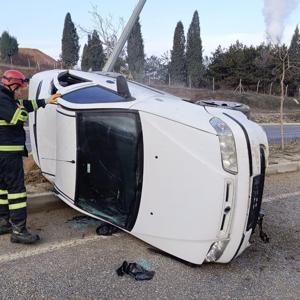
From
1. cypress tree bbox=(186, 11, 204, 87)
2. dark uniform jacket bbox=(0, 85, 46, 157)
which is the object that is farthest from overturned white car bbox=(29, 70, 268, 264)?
cypress tree bbox=(186, 11, 204, 87)

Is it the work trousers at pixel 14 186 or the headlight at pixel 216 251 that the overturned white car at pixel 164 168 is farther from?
the work trousers at pixel 14 186

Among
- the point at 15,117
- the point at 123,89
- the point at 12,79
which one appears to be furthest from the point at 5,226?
the point at 123,89

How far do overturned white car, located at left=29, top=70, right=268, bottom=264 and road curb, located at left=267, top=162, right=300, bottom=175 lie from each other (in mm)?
4385

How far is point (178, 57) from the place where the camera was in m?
51.0

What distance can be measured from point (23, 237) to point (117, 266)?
3.27ft

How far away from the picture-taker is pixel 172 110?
3.94 m

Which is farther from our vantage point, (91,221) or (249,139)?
(91,221)

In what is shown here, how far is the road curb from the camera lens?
837cm

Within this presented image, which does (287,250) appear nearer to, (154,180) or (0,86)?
(154,180)

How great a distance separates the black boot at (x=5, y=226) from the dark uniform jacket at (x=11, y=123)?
731 millimetres

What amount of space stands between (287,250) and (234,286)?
1.11m

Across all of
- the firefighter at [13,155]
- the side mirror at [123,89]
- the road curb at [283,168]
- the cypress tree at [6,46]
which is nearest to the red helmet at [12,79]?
the firefighter at [13,155]

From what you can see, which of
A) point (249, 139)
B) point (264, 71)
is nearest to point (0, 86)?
point (249, 139)

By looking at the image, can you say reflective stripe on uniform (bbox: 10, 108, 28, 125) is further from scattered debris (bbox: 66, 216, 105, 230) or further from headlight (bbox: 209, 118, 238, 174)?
headlight (bbox: 209, 118, 238, 174)
